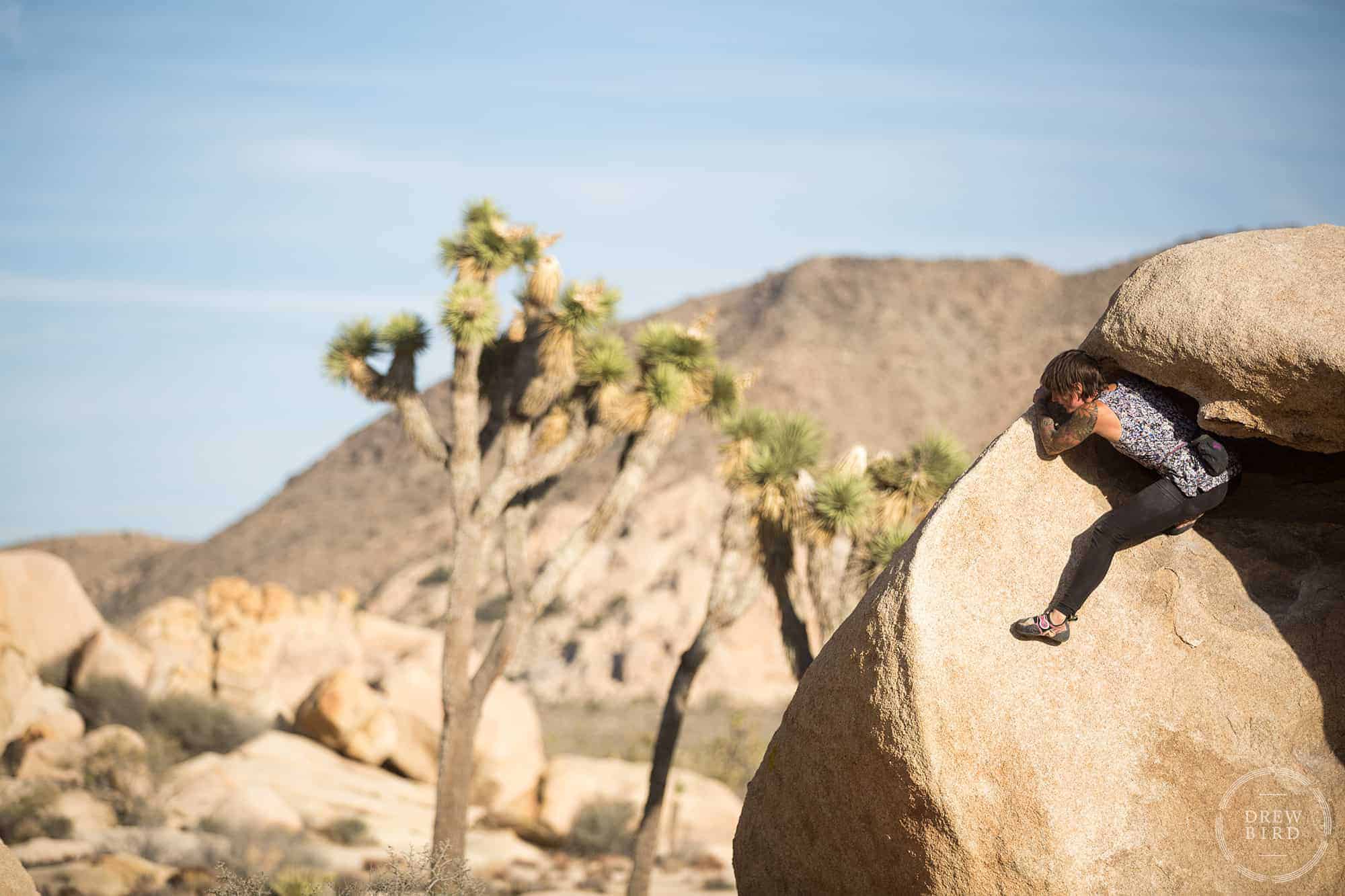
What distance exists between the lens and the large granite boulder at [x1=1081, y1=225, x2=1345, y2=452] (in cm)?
510

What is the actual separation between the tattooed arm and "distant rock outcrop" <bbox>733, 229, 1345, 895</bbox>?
0.37ft

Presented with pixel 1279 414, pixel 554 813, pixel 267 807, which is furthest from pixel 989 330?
pixel 1279 414

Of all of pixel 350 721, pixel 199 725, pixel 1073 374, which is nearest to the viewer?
pixel 1073 374

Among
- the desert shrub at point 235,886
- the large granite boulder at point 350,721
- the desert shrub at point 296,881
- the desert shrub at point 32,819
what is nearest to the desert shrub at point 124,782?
the desert shrub at point 32,819

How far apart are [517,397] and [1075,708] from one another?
29.8ft

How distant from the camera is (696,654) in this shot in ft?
42.1

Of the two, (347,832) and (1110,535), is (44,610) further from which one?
A: (1110,535)

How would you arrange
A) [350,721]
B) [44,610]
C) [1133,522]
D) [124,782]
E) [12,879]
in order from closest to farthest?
[12,879] → [1133,522] → [124,782] → [44,610] → [350,721]

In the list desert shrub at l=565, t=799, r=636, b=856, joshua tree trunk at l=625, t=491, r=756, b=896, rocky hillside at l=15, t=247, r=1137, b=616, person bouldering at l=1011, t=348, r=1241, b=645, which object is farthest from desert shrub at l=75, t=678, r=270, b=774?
rocky hillside at l=15, t=247, r=1137, b=616

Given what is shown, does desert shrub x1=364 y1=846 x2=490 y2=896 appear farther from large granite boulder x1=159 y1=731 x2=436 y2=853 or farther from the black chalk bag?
large granite boulder x1=159 y1=731 x2=436 y2=853

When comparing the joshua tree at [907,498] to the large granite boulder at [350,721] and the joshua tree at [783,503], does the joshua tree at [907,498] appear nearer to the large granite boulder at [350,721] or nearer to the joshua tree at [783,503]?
the joshua tree at [783,503]

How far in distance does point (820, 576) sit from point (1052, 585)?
6.92m

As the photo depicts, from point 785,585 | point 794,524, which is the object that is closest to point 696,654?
point 785,585

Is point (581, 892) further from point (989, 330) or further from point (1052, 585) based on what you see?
point (989, 330)
